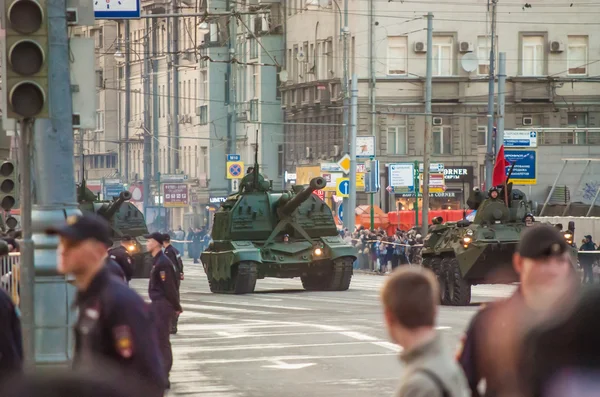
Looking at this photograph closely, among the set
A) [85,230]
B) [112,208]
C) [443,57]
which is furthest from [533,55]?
[85,230]

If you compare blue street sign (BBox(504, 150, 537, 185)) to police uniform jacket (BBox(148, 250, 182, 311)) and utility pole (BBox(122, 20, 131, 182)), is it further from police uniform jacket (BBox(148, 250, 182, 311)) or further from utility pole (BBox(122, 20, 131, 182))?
utility pole (BBox(122, 20, 131, 182))

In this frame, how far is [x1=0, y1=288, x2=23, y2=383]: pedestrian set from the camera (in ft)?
25.8

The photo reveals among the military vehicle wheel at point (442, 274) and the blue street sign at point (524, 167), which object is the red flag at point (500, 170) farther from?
the blue street sign at point (524, 167)

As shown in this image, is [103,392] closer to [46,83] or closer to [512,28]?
[46,83]

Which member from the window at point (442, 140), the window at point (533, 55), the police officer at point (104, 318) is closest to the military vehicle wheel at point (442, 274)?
the police officer at point (104, 318)

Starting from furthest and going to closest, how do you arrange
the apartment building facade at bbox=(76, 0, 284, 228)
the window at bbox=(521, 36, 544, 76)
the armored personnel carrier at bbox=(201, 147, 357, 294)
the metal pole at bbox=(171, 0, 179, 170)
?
1. the metal pole at bbox=(171, 0, 179, 170)
2. the apartment building facade at bbox=(76, 0, 284, 228)
3. the window at bbox=(521, 36, 544, 76)
4. the armored personnel carrier at bbox=(201, 147, 357, 294)

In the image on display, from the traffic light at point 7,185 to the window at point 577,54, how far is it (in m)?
44.9

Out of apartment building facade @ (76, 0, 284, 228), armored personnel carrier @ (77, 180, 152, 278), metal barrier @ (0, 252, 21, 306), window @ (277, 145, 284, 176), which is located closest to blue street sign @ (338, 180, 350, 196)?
armored personnel carrier @ (77, 180, 152, 278)

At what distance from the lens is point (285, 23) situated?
76.2m

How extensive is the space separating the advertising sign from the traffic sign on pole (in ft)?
69.6

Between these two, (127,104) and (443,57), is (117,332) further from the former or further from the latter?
(127,104)

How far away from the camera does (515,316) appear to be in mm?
7117

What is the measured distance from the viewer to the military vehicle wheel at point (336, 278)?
117ft

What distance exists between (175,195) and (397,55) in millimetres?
12606
